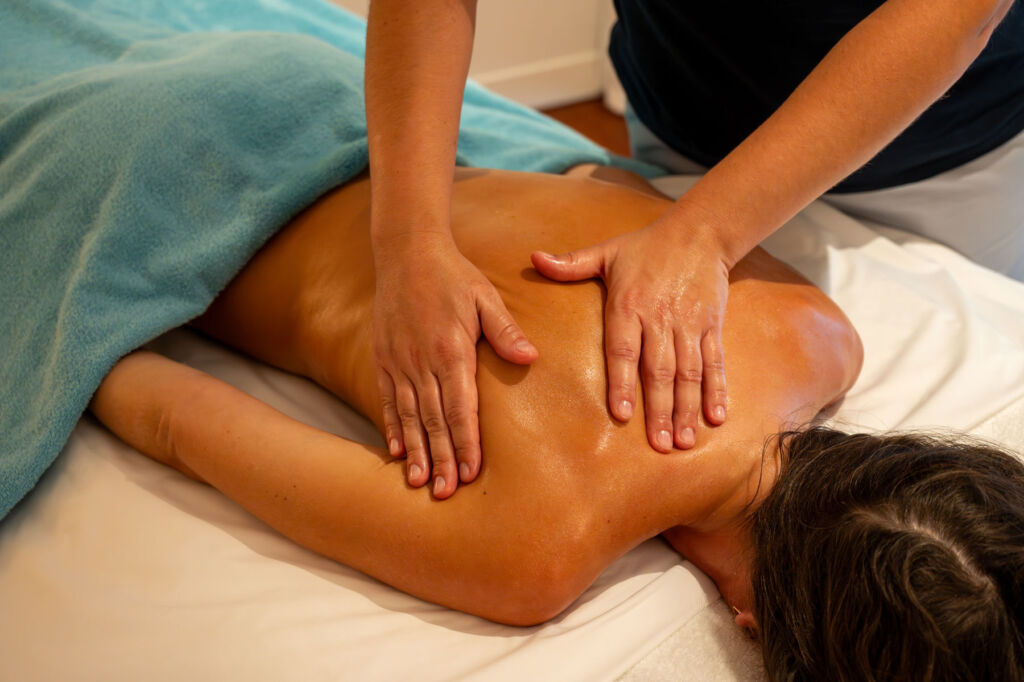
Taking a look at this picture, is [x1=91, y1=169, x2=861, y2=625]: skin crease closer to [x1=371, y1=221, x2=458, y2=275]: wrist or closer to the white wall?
[x1=371, y1=221, x2=458, y2=275]: wrist

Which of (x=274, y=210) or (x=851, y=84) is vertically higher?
(x=851, y=84)

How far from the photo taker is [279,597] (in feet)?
3.11

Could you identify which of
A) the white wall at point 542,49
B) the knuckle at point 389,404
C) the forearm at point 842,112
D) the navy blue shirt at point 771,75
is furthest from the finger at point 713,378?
the white wall at point 542,49

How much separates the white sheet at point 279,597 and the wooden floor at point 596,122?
2.03 m

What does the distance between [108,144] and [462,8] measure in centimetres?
51

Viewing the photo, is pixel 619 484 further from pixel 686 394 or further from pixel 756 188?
pixel 756 188

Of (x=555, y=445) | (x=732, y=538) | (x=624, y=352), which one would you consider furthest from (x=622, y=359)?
(x=732, y=538)

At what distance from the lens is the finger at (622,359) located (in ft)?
2.94

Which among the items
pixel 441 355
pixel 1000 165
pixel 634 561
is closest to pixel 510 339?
pixel 441 355

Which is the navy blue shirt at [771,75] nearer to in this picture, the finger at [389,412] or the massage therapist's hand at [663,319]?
the massage therapist's hand at [663,319]

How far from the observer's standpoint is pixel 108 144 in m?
1.21

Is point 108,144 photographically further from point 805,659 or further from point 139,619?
point 805,659

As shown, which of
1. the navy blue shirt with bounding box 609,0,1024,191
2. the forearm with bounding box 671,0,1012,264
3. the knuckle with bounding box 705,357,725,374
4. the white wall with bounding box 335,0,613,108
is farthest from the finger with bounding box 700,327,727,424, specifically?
the white wall with bounding box 335,0,613,108

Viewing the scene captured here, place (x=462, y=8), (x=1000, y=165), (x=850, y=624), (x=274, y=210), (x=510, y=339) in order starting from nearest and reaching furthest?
(x=850, y=624) → (x=510, y=339) → (x=462, y=8) → (x=274, y=210) → (x=1000, y=165)
